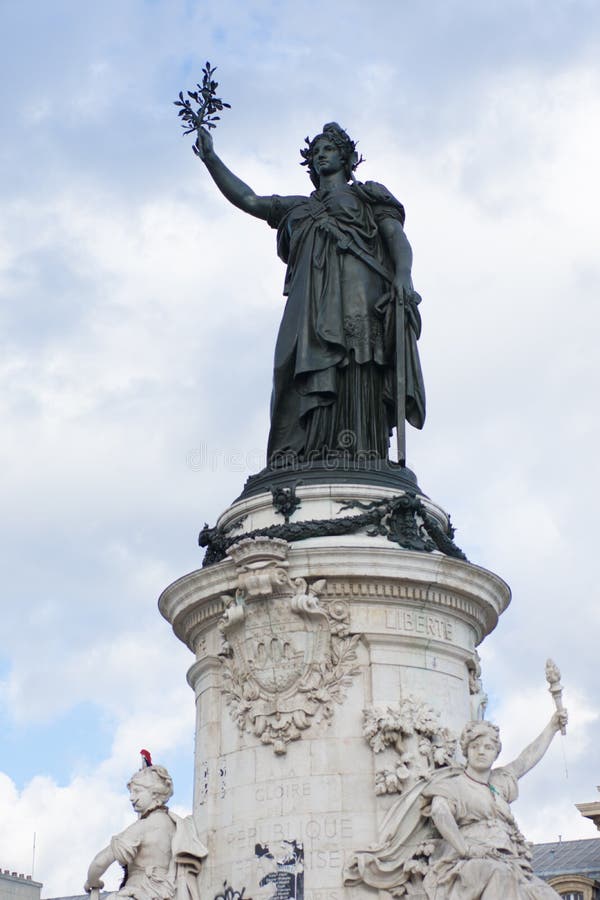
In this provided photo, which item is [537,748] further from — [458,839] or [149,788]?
Result: [149,788]

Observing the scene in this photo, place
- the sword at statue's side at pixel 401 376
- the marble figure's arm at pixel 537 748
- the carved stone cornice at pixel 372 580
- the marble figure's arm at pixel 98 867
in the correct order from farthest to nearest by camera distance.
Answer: the sword at statue's side at pixel 401 376 < the carved stone cornice at pixel 372 580 < the marble figure's arm at pixel 537 748 < the marble figure's arm at pixel 98 867

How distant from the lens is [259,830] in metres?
17.6

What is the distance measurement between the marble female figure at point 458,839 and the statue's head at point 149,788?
2271mm

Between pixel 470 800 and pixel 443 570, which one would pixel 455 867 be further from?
pixel 443 570

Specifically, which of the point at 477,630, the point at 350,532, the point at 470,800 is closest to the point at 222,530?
the point at 350,532

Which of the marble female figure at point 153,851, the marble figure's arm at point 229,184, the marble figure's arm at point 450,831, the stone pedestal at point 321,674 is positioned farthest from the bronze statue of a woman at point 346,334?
the marble figure's arm at point 450,831

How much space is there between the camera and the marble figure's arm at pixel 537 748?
17.5 m

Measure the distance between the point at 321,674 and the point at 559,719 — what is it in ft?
9.26

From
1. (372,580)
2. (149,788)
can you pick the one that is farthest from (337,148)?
(149,788)

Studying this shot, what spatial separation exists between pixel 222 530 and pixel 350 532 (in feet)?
6.90

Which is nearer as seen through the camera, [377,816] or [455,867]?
[455,867]

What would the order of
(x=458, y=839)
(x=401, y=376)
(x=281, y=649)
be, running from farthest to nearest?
(x=401, y=376)
(x=281, y=649)
(x=458, y=839)

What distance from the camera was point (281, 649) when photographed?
18.2 m

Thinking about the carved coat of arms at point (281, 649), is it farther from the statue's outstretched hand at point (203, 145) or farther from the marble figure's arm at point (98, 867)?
the statue's outstretched hand at point (203, 145)
